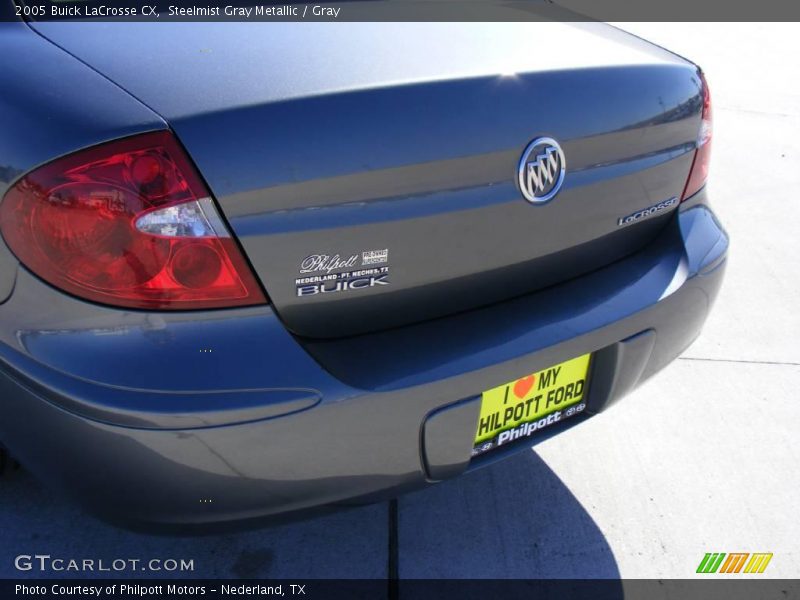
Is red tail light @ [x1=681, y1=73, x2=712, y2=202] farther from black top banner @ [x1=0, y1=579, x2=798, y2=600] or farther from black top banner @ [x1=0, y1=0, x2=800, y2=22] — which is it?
black top banner @ [x1=0, y1=579, x2=798, y2=600]

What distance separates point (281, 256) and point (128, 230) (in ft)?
0.87

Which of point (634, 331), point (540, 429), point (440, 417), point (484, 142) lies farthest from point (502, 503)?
point (484, 142)

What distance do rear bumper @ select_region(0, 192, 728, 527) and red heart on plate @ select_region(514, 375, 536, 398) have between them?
0.04 meters

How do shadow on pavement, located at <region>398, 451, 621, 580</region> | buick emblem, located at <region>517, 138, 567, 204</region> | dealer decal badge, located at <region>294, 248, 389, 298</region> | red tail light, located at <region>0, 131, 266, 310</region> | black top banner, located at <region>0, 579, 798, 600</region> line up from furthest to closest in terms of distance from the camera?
shadow on pavement, located at <region>398, 451, 621, 580</region> → black top banner, located at <region>0, 579, 798, 600</region> → buick emblem, located at <region>517, 138, 567, 204</region> → dealer decal badge, located at <region>294, 248, 389, 298</region> → red tail light, located at <region>0, 131, 266, 310</region>

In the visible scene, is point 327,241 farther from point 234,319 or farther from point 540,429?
point 540,429

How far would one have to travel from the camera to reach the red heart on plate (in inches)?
69.1

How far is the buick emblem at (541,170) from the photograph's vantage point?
1.68 metres

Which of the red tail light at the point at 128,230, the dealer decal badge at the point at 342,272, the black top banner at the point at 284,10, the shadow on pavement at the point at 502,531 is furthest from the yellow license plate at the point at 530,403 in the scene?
the black top banner at the point at 284,10

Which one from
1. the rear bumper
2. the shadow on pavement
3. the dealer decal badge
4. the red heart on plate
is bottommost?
the shadow on pavement

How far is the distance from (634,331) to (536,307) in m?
0.28

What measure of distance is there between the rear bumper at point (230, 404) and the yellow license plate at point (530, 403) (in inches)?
2.2

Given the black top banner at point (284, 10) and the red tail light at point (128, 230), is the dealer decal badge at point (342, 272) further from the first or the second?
the black top banner at point (284, 10)

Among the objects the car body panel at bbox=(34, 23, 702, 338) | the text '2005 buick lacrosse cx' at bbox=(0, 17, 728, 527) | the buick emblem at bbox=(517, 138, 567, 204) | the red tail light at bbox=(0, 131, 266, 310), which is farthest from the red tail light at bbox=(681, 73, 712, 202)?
the red tail light at bbox=(0, 131, 266, 310)

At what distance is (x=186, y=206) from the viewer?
1396 millimetres
